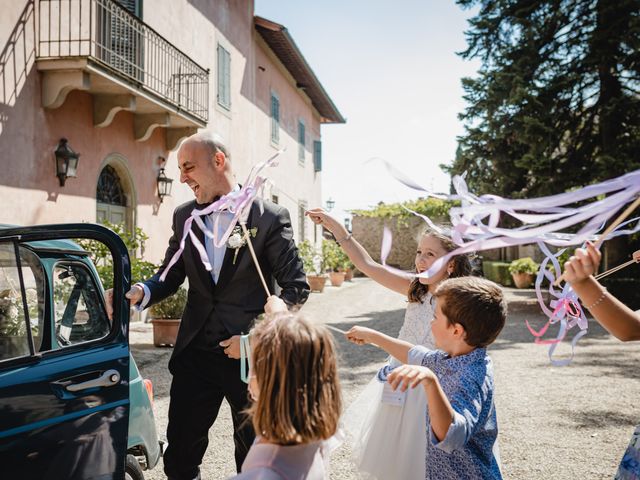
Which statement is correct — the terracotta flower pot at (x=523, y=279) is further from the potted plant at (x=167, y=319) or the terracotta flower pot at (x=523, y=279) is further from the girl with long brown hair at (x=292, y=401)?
the girl with long brown hair at (x=292, y=401)

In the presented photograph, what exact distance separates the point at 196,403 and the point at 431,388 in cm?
146

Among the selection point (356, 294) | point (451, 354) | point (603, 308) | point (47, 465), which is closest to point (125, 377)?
point (47, 465)

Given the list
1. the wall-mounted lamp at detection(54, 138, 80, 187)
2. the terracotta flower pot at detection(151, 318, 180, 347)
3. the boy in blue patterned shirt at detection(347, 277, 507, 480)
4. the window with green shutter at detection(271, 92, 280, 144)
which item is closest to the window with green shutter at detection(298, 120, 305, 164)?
the window with green shutter at detection(271, 92, 280, 144)

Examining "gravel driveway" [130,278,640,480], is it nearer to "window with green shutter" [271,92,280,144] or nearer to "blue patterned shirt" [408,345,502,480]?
"blue patterned shirt" [408,345,502,480]

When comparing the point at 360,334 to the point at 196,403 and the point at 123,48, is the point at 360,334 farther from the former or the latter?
the point at 123,48

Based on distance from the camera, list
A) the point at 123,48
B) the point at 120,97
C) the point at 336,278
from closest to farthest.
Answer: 1. the point at 120,97
2. the point at 123,48
3. the point at 336,278

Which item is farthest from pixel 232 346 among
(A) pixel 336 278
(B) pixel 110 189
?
(A) pixel 336 278

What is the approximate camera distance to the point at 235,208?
8.29ft

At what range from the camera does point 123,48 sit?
32.4 ft

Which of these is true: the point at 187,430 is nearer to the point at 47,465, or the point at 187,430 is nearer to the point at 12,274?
the point at 47,465

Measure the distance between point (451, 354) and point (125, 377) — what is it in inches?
54.0

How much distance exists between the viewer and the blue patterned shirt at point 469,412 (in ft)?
6.66

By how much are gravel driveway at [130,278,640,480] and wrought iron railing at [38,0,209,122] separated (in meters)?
4.56

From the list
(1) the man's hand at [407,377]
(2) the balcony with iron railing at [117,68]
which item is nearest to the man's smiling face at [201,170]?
(1) the man's hand at [407,377]
